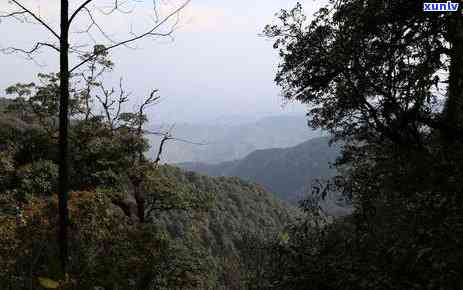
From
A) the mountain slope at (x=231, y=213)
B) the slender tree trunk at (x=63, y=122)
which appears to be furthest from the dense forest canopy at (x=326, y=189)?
the mountain slope at (x=231, y=213)

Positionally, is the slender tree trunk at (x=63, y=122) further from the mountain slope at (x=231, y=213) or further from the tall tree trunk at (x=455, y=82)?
the mountain slope at (x=231, y=213)

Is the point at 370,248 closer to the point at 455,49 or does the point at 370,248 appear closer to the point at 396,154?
the point at 396,154

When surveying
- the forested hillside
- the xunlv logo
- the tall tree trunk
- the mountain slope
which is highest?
the xunlv logo

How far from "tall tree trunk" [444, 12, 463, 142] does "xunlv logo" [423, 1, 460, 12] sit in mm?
273

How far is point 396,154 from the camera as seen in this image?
13.3 m

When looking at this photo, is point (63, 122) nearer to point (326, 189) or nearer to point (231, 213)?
point (326, 189)

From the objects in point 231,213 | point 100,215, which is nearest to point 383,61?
point 100,215

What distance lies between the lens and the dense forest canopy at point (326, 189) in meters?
8.90

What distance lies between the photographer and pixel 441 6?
11156 mm

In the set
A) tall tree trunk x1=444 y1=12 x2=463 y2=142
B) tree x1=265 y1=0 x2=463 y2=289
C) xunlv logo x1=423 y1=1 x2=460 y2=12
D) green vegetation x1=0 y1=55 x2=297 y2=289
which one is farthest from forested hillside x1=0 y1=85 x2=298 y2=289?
xunlv logo x1=423 y1=1 x2=460 y2=12

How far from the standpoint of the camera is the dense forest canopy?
890 cm

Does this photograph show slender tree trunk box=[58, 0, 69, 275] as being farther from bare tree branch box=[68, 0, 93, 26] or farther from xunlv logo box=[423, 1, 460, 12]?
xunlv logo box=[423, 1, 460, 12]

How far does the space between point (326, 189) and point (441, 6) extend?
5.96m

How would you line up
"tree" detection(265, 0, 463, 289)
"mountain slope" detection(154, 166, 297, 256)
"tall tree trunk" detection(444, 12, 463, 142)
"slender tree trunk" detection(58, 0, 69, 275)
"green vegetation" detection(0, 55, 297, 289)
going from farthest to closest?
"mountain slope" detection(154, 166, 297, 256) → "green vegetation" detection(0, 55, 297, 289) → "tall tree trunk" detection(444, 12, 463, 142) → "slender tree trunk" detection(58, 0, 69, 275) → "tree" detection(265, 0, 463, 289)
